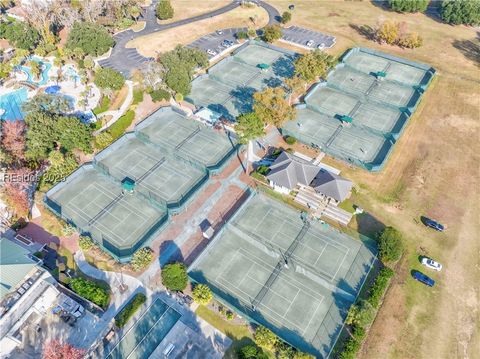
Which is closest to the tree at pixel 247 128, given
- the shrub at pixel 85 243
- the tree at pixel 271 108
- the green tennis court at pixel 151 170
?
the tree at pixel 271 108

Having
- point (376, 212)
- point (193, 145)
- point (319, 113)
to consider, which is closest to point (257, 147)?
point (193, 145)

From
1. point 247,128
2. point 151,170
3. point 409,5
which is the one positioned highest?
point 409,5

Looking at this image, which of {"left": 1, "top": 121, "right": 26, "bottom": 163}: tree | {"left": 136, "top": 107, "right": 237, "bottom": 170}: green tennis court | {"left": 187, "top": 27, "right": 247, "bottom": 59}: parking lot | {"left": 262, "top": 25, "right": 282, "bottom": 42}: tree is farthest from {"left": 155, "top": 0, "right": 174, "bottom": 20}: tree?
{"left": 1, "top": 121, "right": 26, "bottom": 163}: tree

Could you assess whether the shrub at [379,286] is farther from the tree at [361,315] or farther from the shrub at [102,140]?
the shrub at [102,140]

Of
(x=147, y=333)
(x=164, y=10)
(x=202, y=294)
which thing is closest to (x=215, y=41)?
(x=164, y=10)

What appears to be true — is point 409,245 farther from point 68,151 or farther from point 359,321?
point 68,151

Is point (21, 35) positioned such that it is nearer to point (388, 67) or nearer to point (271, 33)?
point (271, 33)

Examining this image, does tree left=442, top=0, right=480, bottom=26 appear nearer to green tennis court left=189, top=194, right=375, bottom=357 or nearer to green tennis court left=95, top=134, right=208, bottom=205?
green tennis court left=189, top=194, right=375, bottom=357
